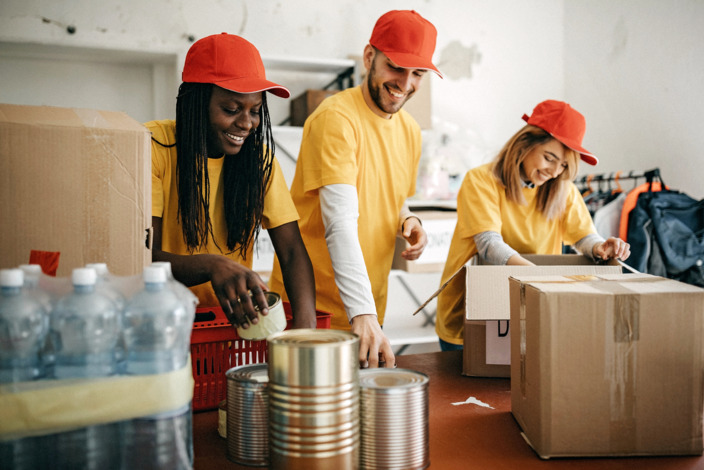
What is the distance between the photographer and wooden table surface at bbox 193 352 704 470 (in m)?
0.86

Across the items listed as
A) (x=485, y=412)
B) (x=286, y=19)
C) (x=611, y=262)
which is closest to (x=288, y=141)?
(x=286, y=19)

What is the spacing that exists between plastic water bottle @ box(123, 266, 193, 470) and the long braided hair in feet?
2.05

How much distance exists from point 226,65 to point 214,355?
0.63 m

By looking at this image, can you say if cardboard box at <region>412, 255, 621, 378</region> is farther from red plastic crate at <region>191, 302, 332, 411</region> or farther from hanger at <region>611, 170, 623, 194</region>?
hanger at <region>611, 170, 623, 194</region>

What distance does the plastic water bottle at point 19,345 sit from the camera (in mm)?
650

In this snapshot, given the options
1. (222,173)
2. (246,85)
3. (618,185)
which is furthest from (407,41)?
(618,185)

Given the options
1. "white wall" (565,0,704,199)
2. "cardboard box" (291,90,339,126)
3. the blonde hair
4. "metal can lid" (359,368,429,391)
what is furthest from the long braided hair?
"white wall" (565,0,704,199)

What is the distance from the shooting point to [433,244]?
10.1 ft

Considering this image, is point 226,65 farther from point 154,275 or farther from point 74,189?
point 154,275

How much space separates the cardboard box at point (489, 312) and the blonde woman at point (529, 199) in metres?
0.50

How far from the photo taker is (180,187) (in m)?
1.29

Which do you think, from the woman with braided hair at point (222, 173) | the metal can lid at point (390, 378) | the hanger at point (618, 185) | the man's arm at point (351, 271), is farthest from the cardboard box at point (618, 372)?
the hanger at point (618, 185)

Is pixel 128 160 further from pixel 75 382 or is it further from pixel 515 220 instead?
pixel 515 220

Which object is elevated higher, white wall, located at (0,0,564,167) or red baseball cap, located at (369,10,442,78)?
white wall, located at (0,0,564,167)
